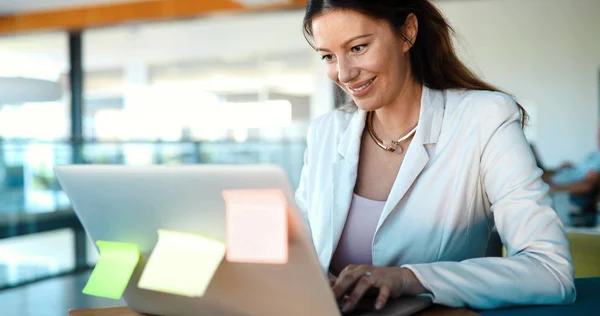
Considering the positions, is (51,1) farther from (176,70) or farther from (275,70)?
(275,70)

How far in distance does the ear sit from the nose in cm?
16

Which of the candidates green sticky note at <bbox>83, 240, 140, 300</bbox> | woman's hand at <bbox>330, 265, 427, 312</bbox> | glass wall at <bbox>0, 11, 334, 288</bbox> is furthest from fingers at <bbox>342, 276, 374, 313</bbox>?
glass wall at <bbox>0, 11, 334, 288</bbox>

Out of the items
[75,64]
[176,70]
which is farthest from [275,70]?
[75,64]

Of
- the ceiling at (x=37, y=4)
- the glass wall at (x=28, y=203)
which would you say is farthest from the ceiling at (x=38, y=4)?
the glass wall at (x=28, y=203)

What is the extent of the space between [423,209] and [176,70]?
8.89 m

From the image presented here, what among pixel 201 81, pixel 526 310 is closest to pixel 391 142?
pixel 526 310

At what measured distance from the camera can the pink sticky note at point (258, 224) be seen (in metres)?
0.68

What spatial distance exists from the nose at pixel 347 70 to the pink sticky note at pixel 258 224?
2.12ft

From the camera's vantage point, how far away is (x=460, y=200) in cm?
130

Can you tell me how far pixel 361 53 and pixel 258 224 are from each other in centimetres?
70

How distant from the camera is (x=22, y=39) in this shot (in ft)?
29.0

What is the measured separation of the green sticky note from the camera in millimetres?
855

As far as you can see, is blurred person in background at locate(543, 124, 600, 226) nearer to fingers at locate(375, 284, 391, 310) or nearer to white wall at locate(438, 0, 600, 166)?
fingers at locate(375, 284, 391, 310)

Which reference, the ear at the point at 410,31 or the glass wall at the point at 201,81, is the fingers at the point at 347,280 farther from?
the glass wall at the point at 201,81
